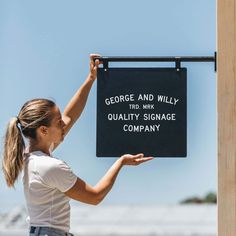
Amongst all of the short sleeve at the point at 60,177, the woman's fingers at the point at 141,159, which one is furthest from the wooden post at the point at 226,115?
the short sleeve at the point at 60,177

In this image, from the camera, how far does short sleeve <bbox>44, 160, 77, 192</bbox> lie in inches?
145

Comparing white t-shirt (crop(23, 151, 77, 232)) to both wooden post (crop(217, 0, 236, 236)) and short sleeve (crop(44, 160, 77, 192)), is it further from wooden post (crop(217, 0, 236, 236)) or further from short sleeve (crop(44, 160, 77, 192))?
wooden post (crop(217, 0, 236, 236))

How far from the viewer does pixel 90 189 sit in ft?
12.1

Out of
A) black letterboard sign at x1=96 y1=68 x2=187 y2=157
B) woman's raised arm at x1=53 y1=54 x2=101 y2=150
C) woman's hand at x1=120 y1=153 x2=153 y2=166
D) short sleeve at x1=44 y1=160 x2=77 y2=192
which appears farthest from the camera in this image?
woman's raised arm at x1=53 y1=54 x2=101 y2=150

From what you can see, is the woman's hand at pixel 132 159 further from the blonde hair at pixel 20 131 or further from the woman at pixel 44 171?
the blonde hair at pixel 20 131

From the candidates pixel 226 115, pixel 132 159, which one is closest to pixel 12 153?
pixel 132 159

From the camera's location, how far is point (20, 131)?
12.4 ft

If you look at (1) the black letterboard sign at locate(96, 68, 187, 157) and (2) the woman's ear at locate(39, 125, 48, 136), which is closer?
(2) the woman's ear at locate(39, 125, 48, 136)

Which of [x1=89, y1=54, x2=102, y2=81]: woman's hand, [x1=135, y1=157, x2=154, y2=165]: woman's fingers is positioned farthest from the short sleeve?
[x1=89, y1=54, x2=102, y2=81]: woman's hand

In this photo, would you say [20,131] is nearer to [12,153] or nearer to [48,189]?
[12,153]

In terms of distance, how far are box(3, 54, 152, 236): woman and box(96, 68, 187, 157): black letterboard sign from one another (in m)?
0.37

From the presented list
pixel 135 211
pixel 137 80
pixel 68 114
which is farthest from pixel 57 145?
pixel 135 211

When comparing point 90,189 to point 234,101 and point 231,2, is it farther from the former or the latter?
point 231,2

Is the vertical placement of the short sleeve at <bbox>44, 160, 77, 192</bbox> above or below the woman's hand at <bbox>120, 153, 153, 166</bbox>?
below
